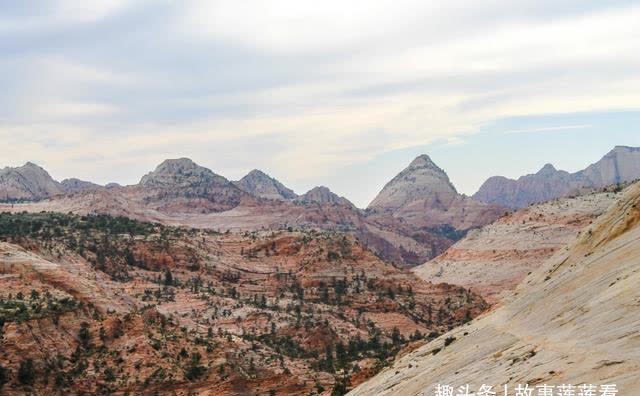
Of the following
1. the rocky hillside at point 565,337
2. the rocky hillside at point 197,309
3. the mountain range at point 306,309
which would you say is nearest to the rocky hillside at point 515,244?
the mountain range at point 306,309

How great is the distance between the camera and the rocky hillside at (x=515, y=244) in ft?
501

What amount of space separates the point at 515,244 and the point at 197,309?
89.2 meters

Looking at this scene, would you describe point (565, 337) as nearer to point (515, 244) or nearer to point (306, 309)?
point (306, 309)

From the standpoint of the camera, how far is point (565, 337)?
2902 centimetres

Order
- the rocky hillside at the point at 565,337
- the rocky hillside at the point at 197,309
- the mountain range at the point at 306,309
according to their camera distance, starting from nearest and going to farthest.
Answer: the rocky hillside at the point at 565,337
the mountain range at the point at 306,309
the rocky hillside at the point at 197,309

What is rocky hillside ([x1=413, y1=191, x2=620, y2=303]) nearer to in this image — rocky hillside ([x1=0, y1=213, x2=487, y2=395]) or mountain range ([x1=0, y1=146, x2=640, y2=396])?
mountain range ([x1=0, y1=146, x2=640, y2=396])

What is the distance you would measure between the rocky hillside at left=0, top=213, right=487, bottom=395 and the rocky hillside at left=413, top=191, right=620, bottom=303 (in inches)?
1212

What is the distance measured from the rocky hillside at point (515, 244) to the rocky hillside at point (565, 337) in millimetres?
94779

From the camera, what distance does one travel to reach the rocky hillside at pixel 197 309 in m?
64.8

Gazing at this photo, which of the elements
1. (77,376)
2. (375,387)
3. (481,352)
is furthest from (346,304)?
(481,352)

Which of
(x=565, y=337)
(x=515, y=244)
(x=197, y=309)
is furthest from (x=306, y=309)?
(x=565, y=337)

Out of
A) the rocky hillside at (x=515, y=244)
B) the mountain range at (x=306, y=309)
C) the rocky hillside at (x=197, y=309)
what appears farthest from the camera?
the rocky hillside at (x=515, y=244)

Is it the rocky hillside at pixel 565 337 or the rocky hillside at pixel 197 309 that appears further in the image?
the rocky hillside at pixel 197 309

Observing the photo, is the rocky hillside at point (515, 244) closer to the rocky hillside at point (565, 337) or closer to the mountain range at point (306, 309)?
the mountain range at point (306, 309)
